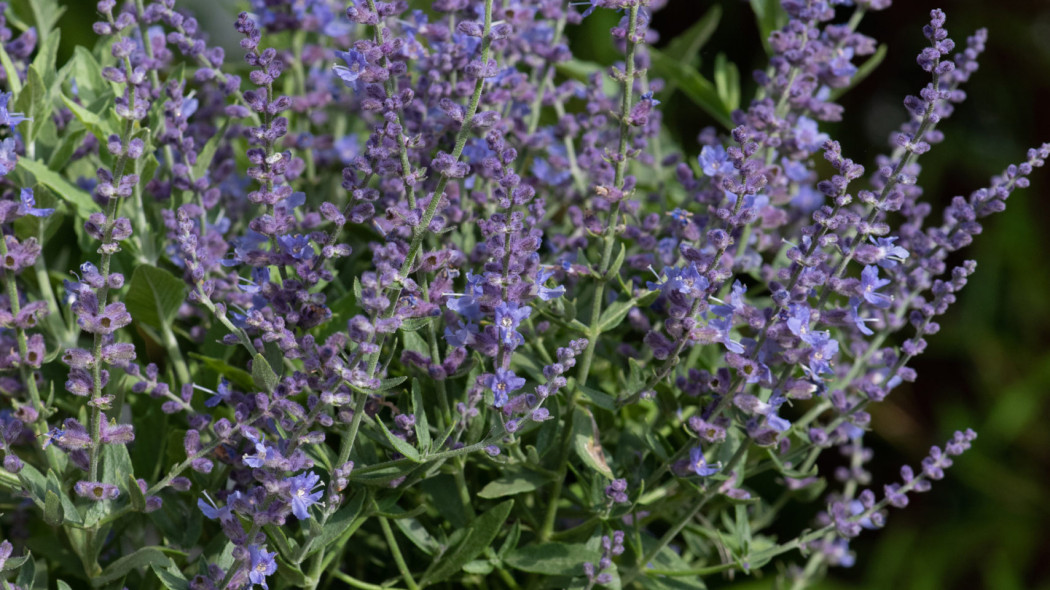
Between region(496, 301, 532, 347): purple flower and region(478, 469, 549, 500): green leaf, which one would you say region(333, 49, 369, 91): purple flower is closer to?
region(496, 301, 532, 347): purple flower

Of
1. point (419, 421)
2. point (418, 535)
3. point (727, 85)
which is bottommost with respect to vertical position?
point (418, 535)

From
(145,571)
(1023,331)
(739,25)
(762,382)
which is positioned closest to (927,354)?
(1023,331)

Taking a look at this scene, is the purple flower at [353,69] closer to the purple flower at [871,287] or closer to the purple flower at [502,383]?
the purple flower at [502,383]

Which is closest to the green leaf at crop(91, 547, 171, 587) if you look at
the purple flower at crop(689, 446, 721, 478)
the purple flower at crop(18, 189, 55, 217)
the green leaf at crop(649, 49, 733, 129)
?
the purple flower at crop(18, 189, 55, 217)

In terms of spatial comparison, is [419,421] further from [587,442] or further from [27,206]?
[27,206]

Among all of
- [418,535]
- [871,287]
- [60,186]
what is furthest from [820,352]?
[60,186]

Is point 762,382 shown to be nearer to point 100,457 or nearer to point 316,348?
point 316,348

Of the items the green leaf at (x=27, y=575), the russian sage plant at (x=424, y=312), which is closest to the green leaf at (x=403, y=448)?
the russian sage plant at (x=424, y=312)
